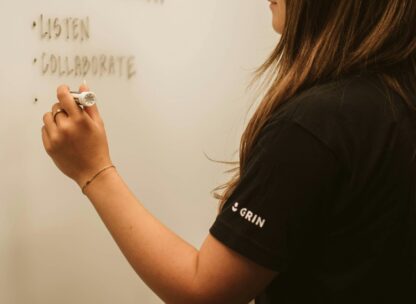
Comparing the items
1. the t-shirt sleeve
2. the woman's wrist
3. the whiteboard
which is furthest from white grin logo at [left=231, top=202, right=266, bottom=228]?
the whiteboard

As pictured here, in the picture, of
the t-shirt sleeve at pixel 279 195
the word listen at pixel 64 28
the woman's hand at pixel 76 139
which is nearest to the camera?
the t-shirt sleeve at pixel 279 195

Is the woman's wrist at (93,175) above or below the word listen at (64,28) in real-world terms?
below

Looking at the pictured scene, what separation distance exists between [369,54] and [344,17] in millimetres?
42

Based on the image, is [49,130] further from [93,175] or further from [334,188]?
[334,188]

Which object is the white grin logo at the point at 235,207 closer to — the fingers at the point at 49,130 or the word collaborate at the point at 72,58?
the fingers at the point at 49,130

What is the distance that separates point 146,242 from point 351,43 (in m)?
0.28

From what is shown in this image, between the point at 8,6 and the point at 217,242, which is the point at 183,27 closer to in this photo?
the point at 8,6

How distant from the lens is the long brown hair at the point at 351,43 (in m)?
0.47

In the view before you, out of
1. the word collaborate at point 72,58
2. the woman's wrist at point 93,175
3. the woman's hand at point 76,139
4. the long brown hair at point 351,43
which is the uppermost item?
the long brown hair at point 351,43

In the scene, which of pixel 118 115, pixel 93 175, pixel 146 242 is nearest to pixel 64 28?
pixel 118 115

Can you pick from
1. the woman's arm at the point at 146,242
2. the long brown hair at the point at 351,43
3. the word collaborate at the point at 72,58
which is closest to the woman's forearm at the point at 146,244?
the woman's arm at the point at 146,242

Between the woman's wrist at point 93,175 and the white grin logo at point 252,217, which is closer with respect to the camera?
the white grin logo at point 252,217

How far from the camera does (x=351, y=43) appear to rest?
1.57ft

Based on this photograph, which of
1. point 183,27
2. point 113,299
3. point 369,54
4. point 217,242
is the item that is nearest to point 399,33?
point 369,54
